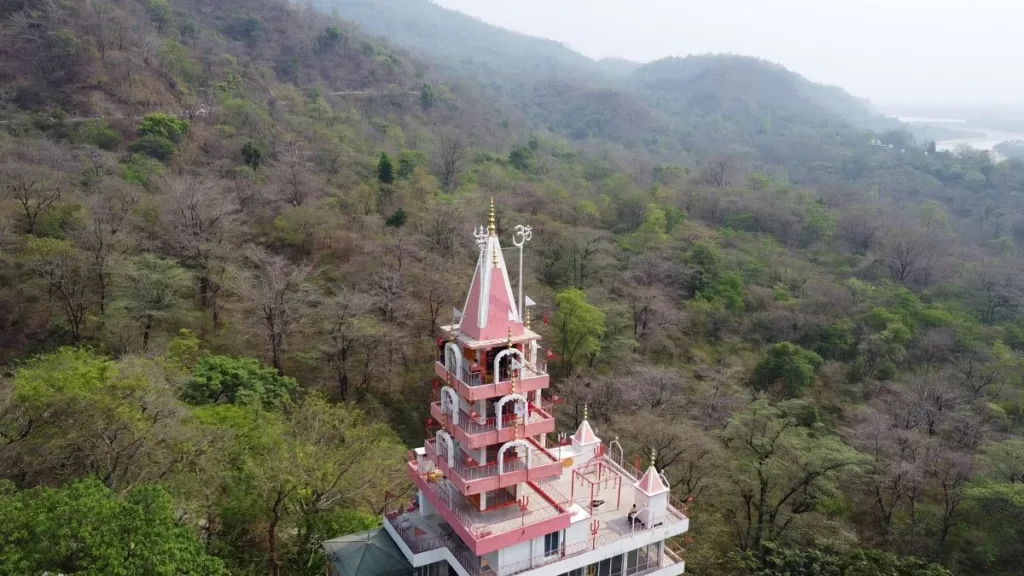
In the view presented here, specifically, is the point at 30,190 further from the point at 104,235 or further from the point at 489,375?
the point at 489,375

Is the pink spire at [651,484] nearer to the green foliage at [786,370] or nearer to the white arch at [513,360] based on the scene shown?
the white arch at [513,360]

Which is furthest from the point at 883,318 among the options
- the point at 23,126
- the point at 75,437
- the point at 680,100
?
the point at 680,100

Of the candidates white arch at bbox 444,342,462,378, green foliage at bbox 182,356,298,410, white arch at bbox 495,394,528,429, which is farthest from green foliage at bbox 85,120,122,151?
white arch at bbox 495,394,528,429

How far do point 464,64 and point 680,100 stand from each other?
51921 millimetres

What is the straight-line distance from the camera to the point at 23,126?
4928cm

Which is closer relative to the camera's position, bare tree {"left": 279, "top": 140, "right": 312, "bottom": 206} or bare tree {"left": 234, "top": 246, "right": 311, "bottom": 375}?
bare tree {"left": 234, "top": 246, "right": 311, "bottom": 375}

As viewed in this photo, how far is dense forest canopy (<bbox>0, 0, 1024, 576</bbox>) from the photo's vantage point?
21.0m

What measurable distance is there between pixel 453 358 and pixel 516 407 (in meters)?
2.27

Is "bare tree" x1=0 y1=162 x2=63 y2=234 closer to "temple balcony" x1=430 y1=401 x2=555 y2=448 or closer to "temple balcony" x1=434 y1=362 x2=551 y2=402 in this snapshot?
"temple balcony" x1=434 y1=362 x2=551 y2=402

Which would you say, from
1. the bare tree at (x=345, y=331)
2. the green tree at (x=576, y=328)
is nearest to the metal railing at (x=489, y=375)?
the bare tree at (x=345, y=331)

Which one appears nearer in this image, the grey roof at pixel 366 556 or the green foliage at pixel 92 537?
the green foliage at pixel 92 537

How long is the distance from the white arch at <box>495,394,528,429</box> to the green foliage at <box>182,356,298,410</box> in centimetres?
1285

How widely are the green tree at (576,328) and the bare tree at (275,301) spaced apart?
1425cm

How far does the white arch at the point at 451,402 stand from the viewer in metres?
18.5
